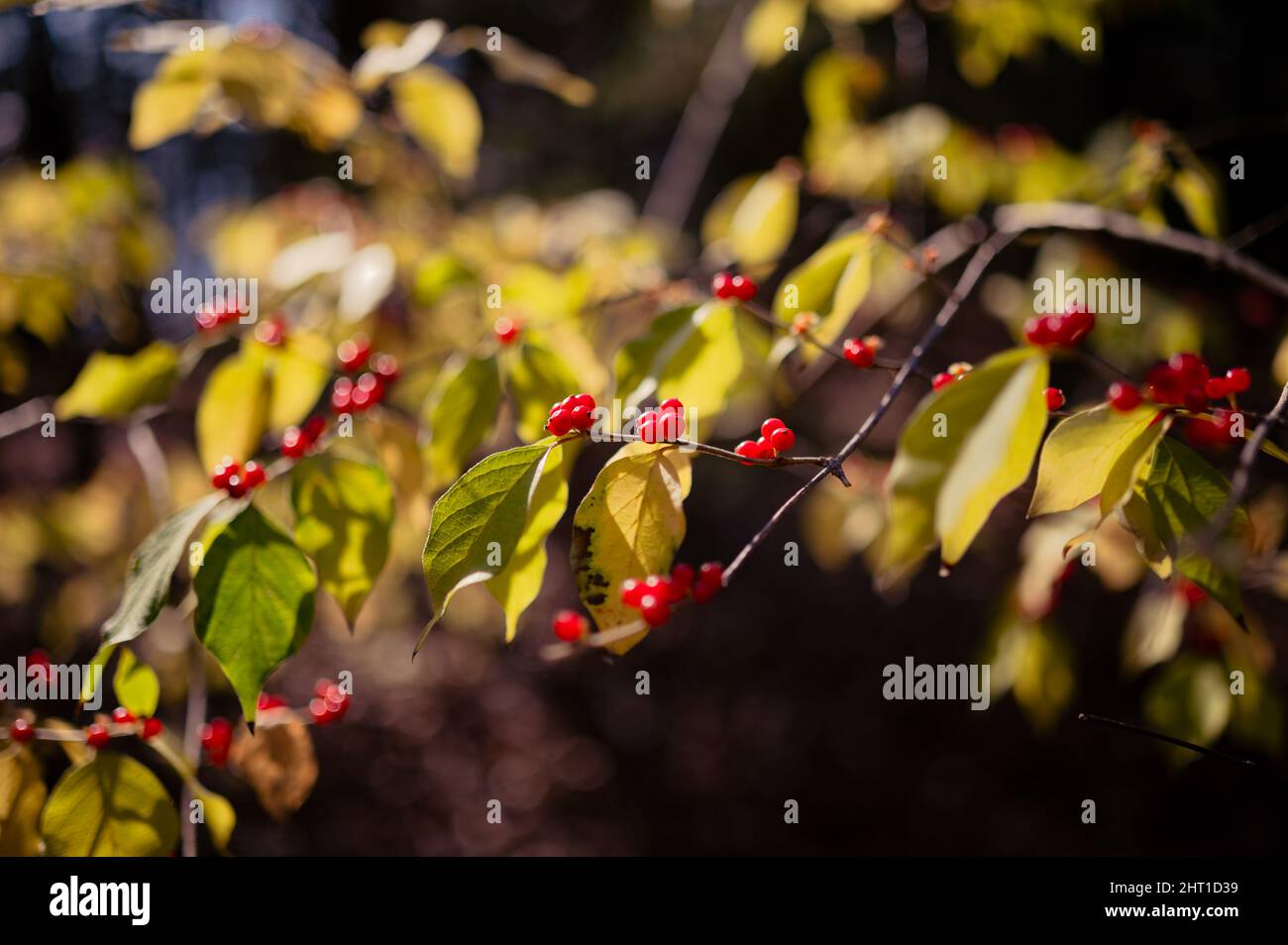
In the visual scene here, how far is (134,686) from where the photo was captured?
1326 millimetres

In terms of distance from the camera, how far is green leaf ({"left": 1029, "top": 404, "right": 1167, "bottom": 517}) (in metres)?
0.95

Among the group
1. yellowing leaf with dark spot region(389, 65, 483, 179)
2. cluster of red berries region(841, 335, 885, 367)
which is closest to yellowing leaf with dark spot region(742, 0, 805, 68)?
yellowing leaf with dark spot region(389, 65, 483, 179)

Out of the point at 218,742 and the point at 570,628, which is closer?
the point at 570,628

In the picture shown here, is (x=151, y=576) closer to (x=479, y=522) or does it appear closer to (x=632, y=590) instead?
(x=479, y=522)

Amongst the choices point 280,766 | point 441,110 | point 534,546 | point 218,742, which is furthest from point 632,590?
point 441,110

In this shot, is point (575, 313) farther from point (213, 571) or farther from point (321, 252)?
point (213, 571)

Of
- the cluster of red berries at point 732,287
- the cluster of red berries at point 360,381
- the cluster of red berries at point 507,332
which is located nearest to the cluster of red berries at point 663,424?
the cluster of red berries at point 732,287

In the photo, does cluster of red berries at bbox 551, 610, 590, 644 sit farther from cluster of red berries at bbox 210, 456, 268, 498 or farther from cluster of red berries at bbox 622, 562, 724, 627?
cluster of red berries at bbox 210, 456, 268, 498

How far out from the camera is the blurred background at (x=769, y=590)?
9.61 ft

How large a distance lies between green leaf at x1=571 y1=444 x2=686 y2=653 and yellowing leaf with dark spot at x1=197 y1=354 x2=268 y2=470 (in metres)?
0.89

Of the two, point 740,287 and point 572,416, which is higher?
point 740,287

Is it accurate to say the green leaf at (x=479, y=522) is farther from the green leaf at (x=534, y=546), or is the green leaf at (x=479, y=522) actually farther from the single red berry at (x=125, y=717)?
the single red berry at (x=125, y=717)

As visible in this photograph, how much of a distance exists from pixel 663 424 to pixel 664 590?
0.22 m

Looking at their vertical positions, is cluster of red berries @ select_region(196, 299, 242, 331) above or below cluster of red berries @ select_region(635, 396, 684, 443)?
above
